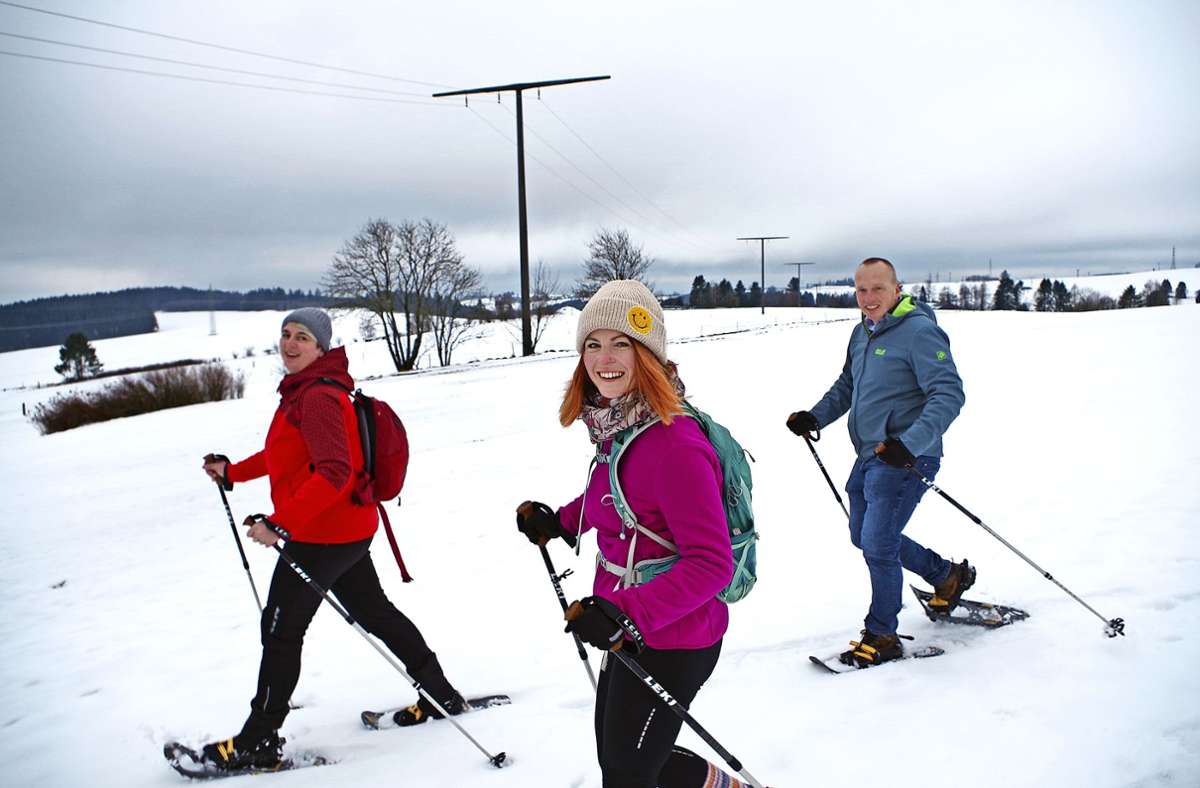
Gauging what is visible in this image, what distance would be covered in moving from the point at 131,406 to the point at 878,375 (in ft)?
85.8

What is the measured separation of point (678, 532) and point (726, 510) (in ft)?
0.79

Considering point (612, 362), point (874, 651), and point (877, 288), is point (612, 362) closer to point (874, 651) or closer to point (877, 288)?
point (877, 288)

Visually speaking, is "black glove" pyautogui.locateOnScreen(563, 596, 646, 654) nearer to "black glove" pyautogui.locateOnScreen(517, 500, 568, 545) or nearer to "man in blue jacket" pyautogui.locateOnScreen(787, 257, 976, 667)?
"black glove" pyautogui.locateOnScreen(517, 500, 568, 545)

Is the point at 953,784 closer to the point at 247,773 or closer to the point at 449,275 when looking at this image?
the point at 247,773

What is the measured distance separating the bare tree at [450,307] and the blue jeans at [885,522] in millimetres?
34127

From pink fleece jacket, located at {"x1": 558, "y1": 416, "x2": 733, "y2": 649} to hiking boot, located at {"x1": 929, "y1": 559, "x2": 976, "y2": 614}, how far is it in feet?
8.94

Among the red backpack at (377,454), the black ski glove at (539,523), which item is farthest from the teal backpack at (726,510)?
the red backpack at (377,454)

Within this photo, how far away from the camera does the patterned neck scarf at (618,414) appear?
201 centimetres

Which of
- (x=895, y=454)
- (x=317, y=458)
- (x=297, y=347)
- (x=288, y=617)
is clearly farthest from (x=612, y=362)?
(x=288, y=617)

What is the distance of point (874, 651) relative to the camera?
12.2 ft

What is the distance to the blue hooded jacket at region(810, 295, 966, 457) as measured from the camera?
344cm

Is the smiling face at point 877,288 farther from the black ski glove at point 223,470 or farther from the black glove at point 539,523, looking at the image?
the black ski glove at point 223,470

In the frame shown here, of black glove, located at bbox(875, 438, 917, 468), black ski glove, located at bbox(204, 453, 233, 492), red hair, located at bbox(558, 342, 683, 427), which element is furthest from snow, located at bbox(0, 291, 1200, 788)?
red hair, located at bbox(558, 342, 683, 427)

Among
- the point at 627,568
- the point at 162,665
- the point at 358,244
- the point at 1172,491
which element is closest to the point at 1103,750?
the point at 627,568
